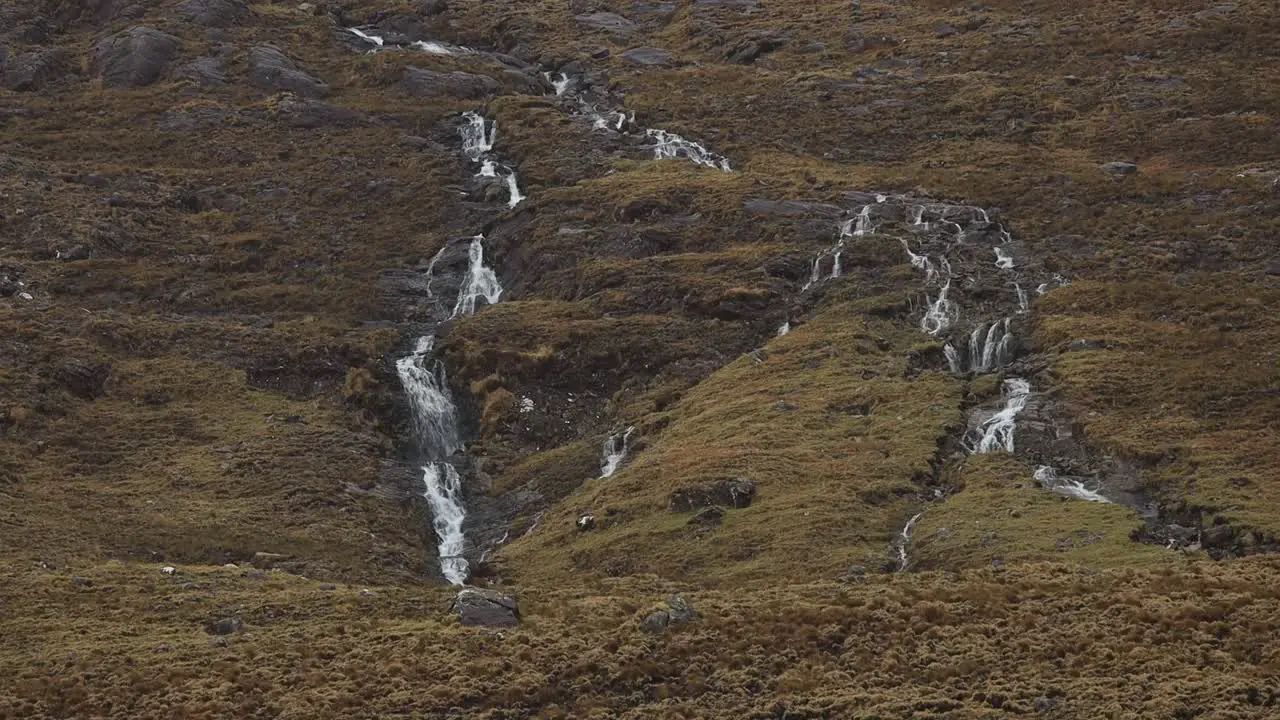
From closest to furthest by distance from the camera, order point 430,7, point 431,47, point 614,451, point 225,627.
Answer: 1. point 225,627
2. point 614,451
3. point 431,47
4. point 430,7

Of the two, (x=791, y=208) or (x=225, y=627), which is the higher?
(x=791, y=208)

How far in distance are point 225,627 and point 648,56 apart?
9844 cm

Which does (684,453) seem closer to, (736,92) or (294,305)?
(294,305)

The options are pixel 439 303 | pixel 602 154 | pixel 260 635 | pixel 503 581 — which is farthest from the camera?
pixel 602 154

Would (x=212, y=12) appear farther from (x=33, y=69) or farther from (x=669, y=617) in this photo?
(x=669, y=617)

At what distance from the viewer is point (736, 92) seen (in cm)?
12306

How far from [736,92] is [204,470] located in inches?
2642

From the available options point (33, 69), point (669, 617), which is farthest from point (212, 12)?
point (669, 617)

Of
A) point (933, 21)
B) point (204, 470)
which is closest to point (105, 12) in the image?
point (933, 21)

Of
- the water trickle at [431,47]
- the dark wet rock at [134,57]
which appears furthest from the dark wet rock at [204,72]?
the water trickle at [431,47]

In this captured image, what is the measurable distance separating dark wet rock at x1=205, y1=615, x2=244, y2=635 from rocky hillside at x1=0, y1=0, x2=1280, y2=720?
155mm

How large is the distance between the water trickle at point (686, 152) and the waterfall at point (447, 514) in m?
42.6

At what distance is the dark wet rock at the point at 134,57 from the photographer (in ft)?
416

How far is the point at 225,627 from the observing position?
46312mm
